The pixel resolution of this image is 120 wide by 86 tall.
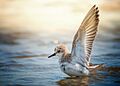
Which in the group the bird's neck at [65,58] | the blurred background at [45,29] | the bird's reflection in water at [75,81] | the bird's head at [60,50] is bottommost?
the bird's reflection in water at [75,81]

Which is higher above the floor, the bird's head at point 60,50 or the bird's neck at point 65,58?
the bird's head at point 60,50

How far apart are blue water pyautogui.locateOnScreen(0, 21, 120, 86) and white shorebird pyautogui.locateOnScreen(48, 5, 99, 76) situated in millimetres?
110

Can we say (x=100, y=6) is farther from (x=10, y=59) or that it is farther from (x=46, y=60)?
(x=10, y=59)

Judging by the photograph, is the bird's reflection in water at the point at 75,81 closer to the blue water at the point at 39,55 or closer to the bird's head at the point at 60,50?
the blue water at the point at 39,55

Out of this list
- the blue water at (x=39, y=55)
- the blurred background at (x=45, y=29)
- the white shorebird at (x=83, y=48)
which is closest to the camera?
the white shorebird at (x=83, y=48)

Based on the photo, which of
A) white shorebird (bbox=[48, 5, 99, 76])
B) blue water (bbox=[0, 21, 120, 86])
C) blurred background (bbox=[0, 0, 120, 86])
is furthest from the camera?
blurred background (bbox=[0, 0, 120, 86])

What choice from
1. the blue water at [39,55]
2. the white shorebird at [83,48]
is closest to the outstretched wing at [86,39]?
the white shorebird at [83,48]

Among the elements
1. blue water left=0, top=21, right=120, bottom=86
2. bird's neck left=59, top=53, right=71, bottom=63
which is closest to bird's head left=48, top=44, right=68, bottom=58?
bird's neck left=59, top=53, right=71, bottom=63

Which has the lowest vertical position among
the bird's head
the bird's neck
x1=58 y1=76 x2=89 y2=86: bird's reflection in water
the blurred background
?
x1=58 y1=76 x2=89 y2=86: bird's reflection in water

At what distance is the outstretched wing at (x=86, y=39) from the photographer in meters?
2.29

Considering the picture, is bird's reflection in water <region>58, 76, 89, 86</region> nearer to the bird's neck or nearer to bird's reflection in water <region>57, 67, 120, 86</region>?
bird's reflection in water <region>57, 67, 120, 86</region>

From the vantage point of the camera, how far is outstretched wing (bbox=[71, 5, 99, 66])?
2.29 m

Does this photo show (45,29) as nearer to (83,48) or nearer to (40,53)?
(40,53)

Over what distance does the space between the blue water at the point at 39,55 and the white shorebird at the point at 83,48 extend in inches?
4.3
